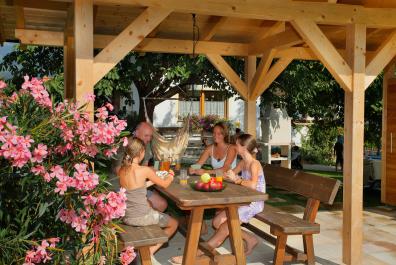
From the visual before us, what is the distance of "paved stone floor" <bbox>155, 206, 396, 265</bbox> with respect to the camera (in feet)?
14.7

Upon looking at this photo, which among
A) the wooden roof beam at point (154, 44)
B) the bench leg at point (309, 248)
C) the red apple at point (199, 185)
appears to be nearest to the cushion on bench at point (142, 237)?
the red apple at point (199, 185)

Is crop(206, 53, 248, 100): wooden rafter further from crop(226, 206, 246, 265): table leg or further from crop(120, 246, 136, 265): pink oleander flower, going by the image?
crop(120, 246, 136, 265): pink oleander flower

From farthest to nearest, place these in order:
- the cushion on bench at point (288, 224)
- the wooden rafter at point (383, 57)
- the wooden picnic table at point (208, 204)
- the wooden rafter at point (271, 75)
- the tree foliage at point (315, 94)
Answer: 1. the tree foliage at point (315, 94)
2. the wooden rafter at point (271, 75)
3. the wooden rafter at point (383, 57)
4. the cushion on bench at point (288, 224)
5. the wooden picnic table at point (208, 204)

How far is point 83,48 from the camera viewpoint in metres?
3.48

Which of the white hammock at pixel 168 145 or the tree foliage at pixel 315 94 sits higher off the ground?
the tree foliage at pixel 315 94

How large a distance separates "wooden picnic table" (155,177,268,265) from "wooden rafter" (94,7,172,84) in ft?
3.87

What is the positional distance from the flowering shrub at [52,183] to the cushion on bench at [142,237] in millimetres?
288

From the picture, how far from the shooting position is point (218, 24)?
18.5 ft

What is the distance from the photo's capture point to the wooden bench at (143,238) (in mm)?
3281

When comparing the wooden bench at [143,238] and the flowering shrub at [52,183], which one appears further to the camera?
the wooden bench at [143,238]

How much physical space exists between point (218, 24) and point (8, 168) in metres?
3.63

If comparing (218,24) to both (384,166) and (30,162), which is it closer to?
(30,162)

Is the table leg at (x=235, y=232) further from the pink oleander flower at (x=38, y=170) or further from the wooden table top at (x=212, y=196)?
the pink oleander flower at (x=38, y=170)

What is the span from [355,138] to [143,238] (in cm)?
228
